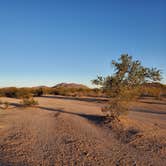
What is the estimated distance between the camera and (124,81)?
14.4 metres

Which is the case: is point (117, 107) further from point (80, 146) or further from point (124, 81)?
point (80, 146)

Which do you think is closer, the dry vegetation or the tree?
the dry vegetation

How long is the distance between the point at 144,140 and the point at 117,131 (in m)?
2.20

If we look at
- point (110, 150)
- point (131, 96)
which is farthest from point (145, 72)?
point (110, 150)

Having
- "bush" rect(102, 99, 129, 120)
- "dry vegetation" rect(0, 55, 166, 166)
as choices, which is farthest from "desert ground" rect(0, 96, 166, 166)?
"bush" rect(102, 99, 129, 120)

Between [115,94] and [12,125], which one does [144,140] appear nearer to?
[115,94]

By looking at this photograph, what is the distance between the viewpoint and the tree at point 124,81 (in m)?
13.9

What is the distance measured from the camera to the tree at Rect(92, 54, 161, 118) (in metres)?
13.9

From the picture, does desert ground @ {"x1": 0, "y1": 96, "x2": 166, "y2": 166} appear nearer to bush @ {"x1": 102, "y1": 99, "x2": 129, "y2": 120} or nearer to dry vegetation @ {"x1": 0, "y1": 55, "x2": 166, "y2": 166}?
dry vegetation @ {"x1": 0, "y1": 55, "x2": 166, "y2": 166}

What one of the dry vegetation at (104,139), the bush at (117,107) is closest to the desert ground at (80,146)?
the dry vegetation at (104,139)

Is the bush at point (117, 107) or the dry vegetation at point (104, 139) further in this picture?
the bush at point (117, 107)

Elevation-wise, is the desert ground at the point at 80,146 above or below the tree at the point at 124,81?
below

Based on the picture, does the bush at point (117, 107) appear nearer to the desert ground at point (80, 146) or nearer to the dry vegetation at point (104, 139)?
the dry vegetation at point (104, 139)

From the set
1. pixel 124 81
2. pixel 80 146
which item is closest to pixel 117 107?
pixel 124 81
